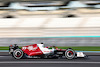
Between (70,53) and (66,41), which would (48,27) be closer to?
(66,41)

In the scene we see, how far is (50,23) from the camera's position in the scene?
27453 mm

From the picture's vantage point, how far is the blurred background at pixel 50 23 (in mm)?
16219

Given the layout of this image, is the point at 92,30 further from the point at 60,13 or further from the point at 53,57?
the point at 53,57

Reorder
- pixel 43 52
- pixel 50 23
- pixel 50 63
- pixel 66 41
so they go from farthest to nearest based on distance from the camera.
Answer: pixel 50 23
pixel 66 41
pixel 43 52
pixel 50 63

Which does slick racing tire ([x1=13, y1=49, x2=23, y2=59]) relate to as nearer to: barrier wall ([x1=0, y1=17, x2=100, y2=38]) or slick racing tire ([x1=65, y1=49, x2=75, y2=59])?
slick racing tire ([x1=65, y1=49, x2=75, y2=59])

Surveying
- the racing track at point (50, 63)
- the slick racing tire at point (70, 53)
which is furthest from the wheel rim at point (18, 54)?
the slick racing tire at point (70, 53)

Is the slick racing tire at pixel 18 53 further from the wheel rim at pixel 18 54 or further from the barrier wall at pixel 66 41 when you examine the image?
the barrier wall at pixel 66 41

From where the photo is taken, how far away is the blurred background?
53.2ft

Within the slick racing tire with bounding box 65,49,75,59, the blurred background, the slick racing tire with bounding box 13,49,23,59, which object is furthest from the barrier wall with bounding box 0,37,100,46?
the slick racing tire with bounding box 13,49,23,59

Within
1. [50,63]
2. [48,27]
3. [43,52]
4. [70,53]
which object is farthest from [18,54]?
[48,27]

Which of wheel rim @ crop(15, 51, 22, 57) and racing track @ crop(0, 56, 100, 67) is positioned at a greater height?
wheel rim @ crop(15, 51, 22, 57)

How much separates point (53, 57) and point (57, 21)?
17.4 meters

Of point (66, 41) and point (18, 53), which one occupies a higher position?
point (66, 41)

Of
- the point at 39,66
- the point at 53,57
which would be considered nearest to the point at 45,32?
the point at 53,57
